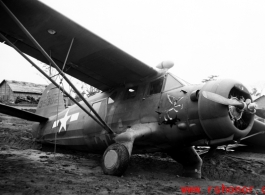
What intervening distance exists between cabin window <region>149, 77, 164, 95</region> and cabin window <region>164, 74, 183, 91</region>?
7.0 inches

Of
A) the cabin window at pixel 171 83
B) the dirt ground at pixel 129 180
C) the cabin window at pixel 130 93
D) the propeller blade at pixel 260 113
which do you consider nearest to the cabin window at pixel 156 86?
the cabin window at pixel 171 83

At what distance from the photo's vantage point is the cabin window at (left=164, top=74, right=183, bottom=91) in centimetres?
581

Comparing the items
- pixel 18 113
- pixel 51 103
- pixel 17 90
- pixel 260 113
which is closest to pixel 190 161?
pixel 18 113

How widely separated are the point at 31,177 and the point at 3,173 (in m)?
0.57

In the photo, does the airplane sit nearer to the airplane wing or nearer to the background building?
the airplane wing

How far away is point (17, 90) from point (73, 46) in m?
33.6

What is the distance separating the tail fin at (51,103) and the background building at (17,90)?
26185mm

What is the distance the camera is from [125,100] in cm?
674

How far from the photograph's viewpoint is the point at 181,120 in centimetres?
518

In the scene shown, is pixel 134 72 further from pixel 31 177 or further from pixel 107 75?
pixel 31 177

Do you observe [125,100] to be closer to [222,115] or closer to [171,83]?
[171,83]

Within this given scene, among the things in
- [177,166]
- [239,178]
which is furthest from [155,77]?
[239,178]

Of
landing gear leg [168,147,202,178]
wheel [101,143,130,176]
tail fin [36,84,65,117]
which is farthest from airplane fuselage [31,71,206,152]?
tail fin [36,84,65,117]

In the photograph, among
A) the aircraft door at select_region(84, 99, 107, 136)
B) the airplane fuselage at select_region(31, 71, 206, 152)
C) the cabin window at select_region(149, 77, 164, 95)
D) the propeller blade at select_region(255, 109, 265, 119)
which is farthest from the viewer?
the propeller blade at select_region(255, 109, 265, 119)
